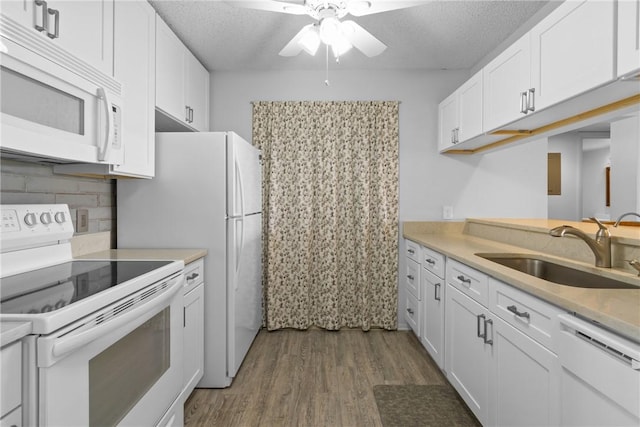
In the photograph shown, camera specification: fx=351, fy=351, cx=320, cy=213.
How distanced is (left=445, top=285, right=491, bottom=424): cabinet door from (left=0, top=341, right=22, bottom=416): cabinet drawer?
1795mm

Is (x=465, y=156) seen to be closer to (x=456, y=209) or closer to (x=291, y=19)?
(x=456, y=209)

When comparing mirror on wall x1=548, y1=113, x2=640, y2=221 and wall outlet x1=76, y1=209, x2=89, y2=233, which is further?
wall outlet x1=76, y1=209, x2=89, y2=233

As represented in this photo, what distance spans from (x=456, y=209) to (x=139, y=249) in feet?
9.13

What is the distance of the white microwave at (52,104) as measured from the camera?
117 centimetres

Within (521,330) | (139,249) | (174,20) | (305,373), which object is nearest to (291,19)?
(174,20)

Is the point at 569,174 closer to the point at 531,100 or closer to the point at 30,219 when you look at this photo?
the point at 531,100

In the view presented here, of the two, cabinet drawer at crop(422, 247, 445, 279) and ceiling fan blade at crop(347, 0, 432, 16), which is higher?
ceiling fan blade at crop(347, 0, 432, 16)

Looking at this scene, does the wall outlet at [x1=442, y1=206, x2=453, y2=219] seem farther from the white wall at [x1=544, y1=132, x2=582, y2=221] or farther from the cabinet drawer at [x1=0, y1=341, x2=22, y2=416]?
the cabinet drawer at [x1=0, y1=341, x2=22, y2=416]

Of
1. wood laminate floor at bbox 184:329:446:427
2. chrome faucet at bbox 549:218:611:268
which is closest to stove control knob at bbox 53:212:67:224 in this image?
wood laminate floor at bbox 184:329:446:427

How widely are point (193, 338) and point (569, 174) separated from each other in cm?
278

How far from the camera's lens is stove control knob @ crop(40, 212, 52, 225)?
1648mm

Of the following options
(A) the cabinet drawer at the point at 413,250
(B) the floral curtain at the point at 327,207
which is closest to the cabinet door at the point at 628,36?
(A) the cabinet drawer at the point at 413,250

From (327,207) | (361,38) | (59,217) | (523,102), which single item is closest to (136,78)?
(59,217)

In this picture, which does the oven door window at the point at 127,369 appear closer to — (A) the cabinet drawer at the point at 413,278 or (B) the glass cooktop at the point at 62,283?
(B) the glass cooktop at the point at 62,283
